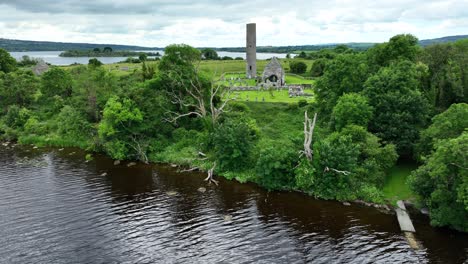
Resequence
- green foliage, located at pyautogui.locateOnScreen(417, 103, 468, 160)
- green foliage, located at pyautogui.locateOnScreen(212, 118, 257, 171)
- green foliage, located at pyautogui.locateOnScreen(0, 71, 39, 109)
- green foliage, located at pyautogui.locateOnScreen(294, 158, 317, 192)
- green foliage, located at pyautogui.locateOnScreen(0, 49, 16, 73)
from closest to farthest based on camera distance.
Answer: green foliage, located at pyautogui.locateOnScreen(417, 103, 468, 160) → green foliage, located at pyautogui.locateOnScreen(294, 158, 317, 192) → green foliage, located at pyautogui.locateOnScreen(212, 118, 257, 171) → green foliage, located at pyautogui.locateOnScreen(0, 71, 39, 109) → green foliage, located at pyautogui.locateOnScreen(0, 49, 16, 73)

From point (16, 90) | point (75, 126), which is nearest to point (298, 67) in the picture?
point (75, 126)

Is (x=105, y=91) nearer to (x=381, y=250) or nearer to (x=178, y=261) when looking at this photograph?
(x=178, y=261)

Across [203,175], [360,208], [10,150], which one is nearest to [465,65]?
[360,208]

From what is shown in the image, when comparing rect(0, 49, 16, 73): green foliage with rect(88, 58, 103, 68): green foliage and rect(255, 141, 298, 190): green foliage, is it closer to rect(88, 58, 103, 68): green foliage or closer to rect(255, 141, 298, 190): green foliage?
rect(88, 58, 103, 68): green foliage

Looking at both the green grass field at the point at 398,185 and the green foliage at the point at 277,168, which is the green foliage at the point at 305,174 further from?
the green grass field at the point at 398,185

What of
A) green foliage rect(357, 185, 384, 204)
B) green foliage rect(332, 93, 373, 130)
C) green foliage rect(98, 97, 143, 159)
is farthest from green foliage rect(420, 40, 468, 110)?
green foliage rect(98, 97, 143, 159)

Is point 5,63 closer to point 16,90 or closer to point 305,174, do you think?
point 16,90
